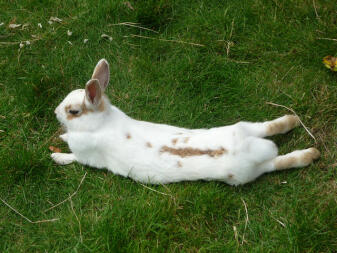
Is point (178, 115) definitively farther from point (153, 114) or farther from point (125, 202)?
point (125, 202)

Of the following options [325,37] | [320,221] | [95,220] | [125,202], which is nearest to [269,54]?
[325,37]

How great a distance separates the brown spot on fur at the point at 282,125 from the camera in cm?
402

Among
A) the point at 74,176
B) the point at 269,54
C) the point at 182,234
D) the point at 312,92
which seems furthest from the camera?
the point at 269,54

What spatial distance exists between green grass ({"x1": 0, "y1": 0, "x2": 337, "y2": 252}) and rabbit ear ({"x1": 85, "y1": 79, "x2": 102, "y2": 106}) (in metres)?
0.75

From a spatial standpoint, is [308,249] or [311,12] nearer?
[308,249]

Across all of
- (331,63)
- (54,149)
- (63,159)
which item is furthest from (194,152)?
(331,63)

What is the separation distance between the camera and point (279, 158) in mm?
3877

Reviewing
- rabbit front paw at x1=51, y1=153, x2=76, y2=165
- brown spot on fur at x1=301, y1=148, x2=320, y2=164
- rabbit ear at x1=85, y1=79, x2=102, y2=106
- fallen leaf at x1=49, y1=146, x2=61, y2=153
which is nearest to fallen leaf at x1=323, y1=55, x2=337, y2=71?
brown spot on fur at x1=301, y1=148, x2=320, y2=164

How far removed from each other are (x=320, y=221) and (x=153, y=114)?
1.95 meters

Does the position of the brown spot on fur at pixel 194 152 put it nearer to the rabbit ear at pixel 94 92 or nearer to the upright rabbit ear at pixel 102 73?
the rabbit ear at pixel 94 92

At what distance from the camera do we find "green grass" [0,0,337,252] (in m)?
3.67

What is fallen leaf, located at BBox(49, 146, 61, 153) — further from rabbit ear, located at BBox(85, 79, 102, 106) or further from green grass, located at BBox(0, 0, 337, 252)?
rabbit ear, located at BBox(85, 79, 102, 106)

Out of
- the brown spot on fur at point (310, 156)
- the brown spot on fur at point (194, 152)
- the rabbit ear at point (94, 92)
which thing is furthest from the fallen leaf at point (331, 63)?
the rabbit ear at point (94, 92)

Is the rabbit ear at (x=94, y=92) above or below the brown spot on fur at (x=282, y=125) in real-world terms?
above
